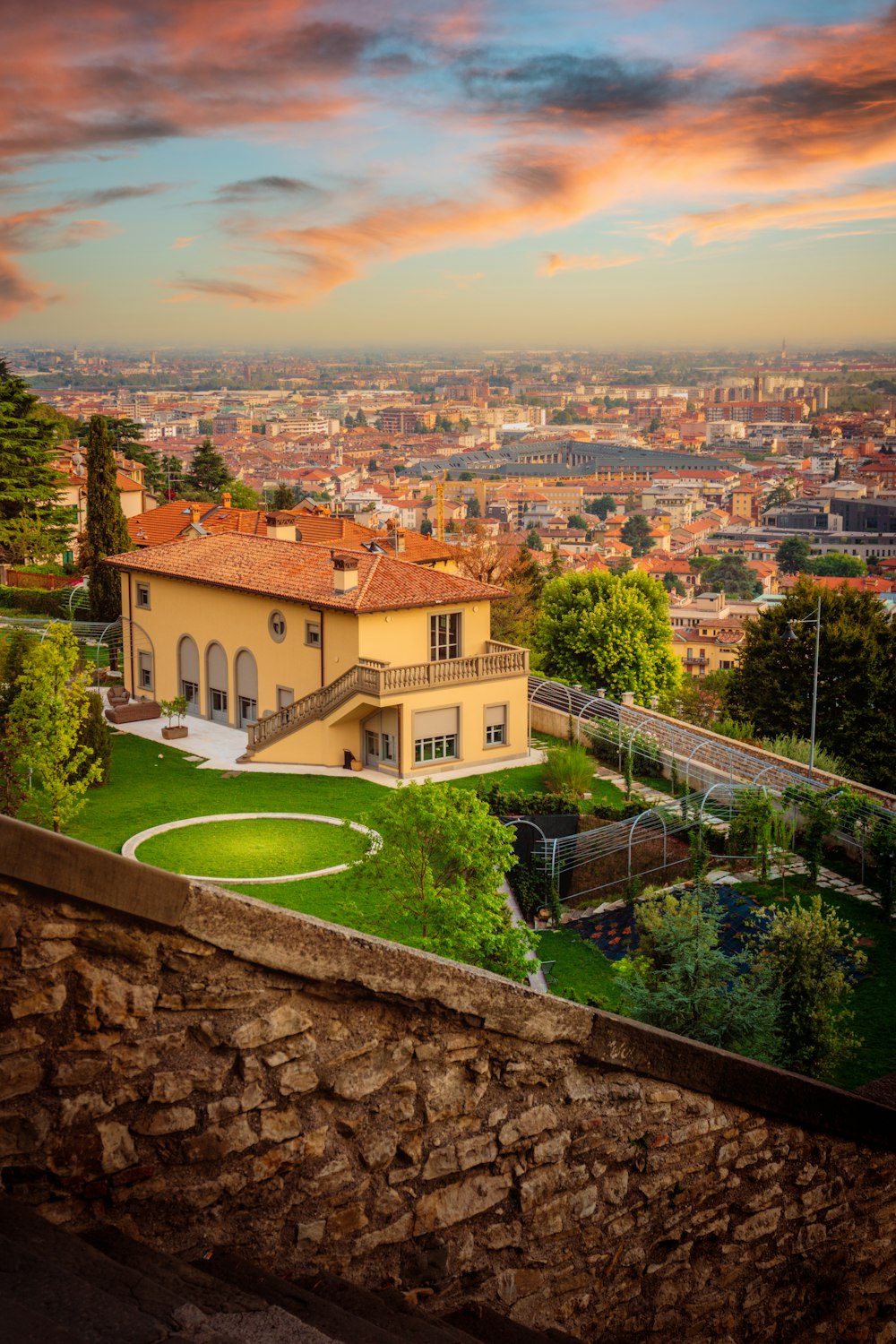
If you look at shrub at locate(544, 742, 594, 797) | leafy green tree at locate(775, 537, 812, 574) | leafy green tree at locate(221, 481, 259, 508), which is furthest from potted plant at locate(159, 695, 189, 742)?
leafy green tree at locate(775, 537, 812, 574)

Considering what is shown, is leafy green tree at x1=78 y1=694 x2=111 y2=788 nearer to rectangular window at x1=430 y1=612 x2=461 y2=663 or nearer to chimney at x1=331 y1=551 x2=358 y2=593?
chimney at x1=331 y1=551 x2=358 y2=593

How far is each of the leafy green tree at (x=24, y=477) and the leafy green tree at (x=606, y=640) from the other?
19.9 meters

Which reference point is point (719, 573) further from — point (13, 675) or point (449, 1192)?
point (449, 1192)

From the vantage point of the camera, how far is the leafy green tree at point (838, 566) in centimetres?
12206

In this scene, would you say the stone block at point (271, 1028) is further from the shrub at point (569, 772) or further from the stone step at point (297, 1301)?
the shrub at point (569, 772)

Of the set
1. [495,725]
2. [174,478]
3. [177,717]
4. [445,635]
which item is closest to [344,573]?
[445,635]

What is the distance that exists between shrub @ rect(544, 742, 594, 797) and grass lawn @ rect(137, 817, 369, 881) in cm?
509

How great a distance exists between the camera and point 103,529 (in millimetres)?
38938

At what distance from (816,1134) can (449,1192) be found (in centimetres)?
205

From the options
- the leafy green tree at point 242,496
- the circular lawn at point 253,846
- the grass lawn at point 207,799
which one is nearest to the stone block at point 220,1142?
the grass lawn at point 207,799

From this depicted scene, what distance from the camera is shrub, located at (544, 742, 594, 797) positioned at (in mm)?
25375

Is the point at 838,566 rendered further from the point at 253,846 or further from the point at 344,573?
the point at 253,846

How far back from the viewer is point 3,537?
46281 mm

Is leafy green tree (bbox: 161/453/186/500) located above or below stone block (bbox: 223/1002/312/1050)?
below
